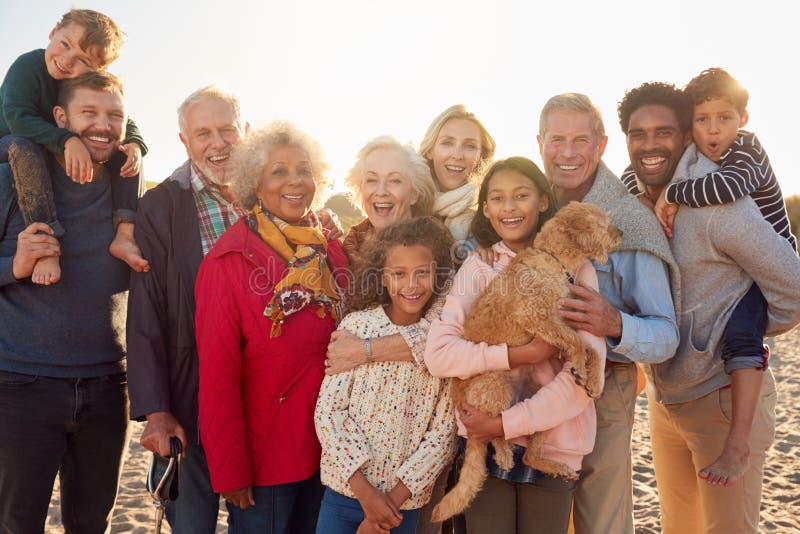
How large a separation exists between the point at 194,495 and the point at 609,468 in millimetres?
2533

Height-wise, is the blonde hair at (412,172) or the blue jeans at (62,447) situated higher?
the blonde hair at (412,172)

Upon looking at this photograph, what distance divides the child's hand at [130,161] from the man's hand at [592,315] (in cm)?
284

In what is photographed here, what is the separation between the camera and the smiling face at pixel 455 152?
4.14m

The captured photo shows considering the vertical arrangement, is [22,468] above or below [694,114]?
below

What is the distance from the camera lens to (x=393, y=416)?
2848 millimetres

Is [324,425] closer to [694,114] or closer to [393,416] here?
[393,416]

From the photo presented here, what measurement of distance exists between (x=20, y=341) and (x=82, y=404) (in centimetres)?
52

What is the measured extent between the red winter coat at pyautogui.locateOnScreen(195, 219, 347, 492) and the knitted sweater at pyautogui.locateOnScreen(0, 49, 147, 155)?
1351 mm

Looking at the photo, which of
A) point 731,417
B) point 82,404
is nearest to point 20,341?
point 82,404

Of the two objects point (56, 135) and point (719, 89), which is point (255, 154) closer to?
point (56, 135)

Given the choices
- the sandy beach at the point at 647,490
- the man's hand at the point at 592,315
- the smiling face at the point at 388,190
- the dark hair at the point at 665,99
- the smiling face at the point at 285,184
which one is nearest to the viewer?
the man's hand at the point at 592,315

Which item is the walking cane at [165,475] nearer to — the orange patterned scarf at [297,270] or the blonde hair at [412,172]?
the orange patterned scarf at [297,270]

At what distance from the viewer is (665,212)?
10.8 ft

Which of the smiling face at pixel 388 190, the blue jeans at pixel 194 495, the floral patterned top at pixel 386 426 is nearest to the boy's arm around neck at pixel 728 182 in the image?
the smiling face at pixel 388 190
